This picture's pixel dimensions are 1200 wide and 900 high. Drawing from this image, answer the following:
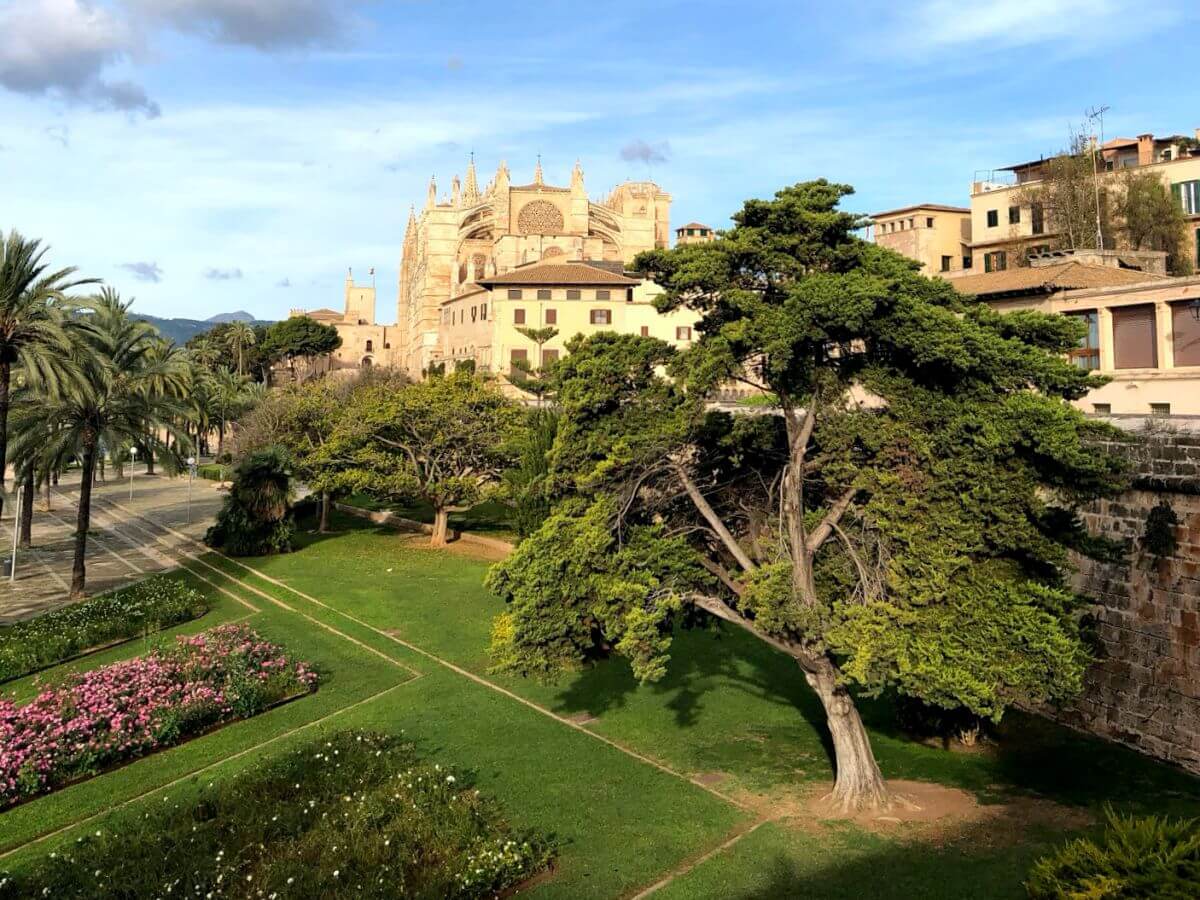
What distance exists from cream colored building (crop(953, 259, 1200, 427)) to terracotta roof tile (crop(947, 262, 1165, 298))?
0.04 m

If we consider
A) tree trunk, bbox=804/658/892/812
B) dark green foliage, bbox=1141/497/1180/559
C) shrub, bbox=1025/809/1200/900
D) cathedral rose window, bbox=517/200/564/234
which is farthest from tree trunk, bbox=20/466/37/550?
cathedral rose window, bbox=517/200/564/234

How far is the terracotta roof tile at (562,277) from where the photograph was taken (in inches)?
2447

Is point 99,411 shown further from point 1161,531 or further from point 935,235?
point 935,235

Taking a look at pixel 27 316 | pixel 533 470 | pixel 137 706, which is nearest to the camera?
pixel 137 706

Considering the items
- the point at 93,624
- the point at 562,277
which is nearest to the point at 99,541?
the point at 93,624

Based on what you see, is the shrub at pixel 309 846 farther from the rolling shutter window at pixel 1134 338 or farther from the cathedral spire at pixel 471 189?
the cathedral spire at pixel 471 189

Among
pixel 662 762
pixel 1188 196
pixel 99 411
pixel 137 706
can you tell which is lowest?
pixel 662 762

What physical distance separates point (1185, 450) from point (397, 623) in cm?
1884

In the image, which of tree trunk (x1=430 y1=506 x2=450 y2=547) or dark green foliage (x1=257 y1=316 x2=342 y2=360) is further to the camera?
dark green foliage (x1=257 y1=316 x2=342 y2=360)

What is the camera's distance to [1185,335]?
23.7 meters

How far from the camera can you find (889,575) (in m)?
12.3

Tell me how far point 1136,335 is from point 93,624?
1193 inches

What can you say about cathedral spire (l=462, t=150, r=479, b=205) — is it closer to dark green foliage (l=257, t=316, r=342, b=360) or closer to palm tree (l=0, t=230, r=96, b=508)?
dark green foliage (l=257, t=316, r=342, b=360)

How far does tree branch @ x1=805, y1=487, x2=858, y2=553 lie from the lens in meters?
13.4
